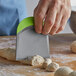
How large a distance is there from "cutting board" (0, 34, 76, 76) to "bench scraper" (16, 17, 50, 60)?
8 cm

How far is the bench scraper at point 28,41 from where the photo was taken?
124cm

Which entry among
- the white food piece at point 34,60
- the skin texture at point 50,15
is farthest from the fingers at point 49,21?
the white food piece at point 34,60

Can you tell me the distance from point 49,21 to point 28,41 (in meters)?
0.16

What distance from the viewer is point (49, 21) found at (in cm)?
122

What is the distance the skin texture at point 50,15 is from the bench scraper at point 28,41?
0.04 meters

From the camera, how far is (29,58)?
4.19 ft

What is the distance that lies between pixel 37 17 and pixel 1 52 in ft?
1.12

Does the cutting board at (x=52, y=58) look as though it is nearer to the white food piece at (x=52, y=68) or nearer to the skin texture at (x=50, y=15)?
the white food piece at (x=52, y=68)

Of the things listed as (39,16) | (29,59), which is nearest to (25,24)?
(39,16)

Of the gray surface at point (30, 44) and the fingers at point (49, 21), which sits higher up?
the fingers at point (49, 21)

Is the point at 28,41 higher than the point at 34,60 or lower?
higher

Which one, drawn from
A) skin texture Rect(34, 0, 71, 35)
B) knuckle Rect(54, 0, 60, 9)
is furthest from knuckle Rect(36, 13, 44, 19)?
knuckle Rect(54, 0, 60, 9)

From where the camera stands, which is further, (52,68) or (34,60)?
(34,60)

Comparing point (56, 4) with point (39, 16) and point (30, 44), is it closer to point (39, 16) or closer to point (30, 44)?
point (39, 16)
